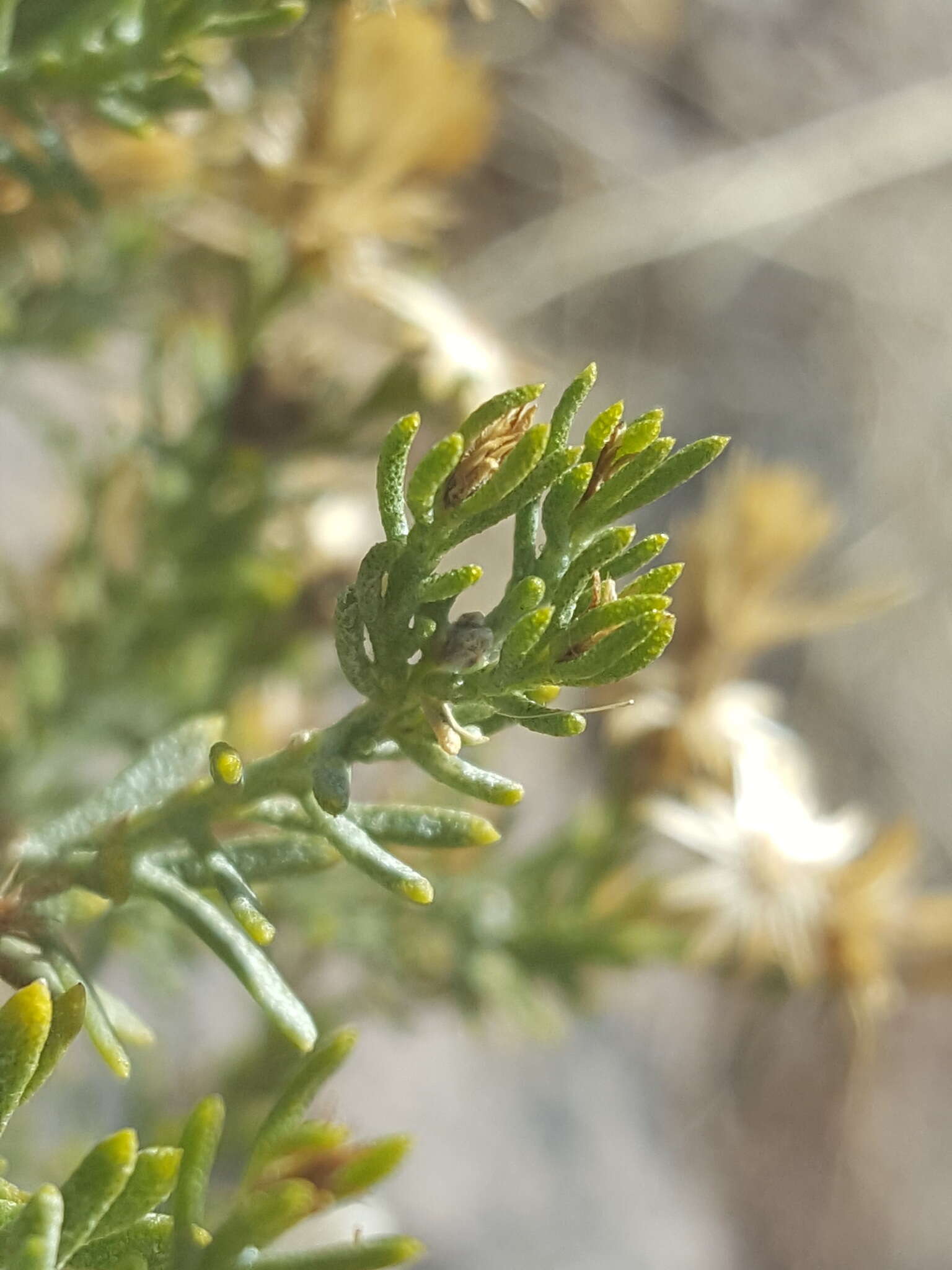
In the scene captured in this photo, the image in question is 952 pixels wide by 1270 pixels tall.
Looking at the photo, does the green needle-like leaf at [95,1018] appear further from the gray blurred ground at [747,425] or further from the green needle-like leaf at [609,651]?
the gray blurred ground at [747,425]

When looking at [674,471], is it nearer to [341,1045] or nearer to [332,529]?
[341,1045]

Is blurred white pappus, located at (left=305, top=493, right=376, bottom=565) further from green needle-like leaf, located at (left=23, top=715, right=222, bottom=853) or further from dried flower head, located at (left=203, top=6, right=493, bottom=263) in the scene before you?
green needle-like leaf, located at (left=23, top=715, right=222, bottom=853)

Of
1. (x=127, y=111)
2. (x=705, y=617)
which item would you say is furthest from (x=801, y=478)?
(x=127, y=111)

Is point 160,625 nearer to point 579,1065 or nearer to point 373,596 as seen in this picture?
point 373,596

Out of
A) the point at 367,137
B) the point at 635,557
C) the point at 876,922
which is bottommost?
the point at 635,557

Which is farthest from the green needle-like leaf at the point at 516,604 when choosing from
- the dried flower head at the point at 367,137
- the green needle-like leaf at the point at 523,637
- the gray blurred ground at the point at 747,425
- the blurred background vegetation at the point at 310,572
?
the gray blurred ground at the point at 747,425

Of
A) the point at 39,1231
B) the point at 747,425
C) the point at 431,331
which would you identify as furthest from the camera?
the point at 747,425

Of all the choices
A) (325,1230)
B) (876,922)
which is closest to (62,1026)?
(325,1230)
